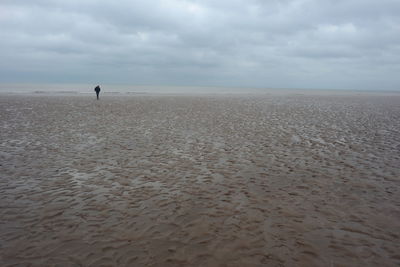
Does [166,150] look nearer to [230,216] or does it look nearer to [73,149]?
[73,149]

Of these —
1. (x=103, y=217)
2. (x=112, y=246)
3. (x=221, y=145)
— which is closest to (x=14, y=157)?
(x=103, y=217)

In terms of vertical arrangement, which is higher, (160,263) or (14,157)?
(14,157)

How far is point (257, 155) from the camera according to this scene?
44.8ft

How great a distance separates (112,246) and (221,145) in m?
10.5

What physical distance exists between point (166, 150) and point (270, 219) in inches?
331

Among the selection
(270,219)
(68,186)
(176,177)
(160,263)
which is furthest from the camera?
(176,177)

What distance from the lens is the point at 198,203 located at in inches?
329

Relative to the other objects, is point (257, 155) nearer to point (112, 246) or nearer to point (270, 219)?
point (270, 219)

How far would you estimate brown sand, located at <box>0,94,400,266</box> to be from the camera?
5910mm

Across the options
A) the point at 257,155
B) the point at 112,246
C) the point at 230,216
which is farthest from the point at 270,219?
the point at 257,155

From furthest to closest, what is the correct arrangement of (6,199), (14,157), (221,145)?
(221,145) < (14,157) < (6,199)

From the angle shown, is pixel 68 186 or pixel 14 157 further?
pixel 14 157

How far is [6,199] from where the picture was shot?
27.7 ft

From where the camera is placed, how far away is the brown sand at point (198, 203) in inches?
233
